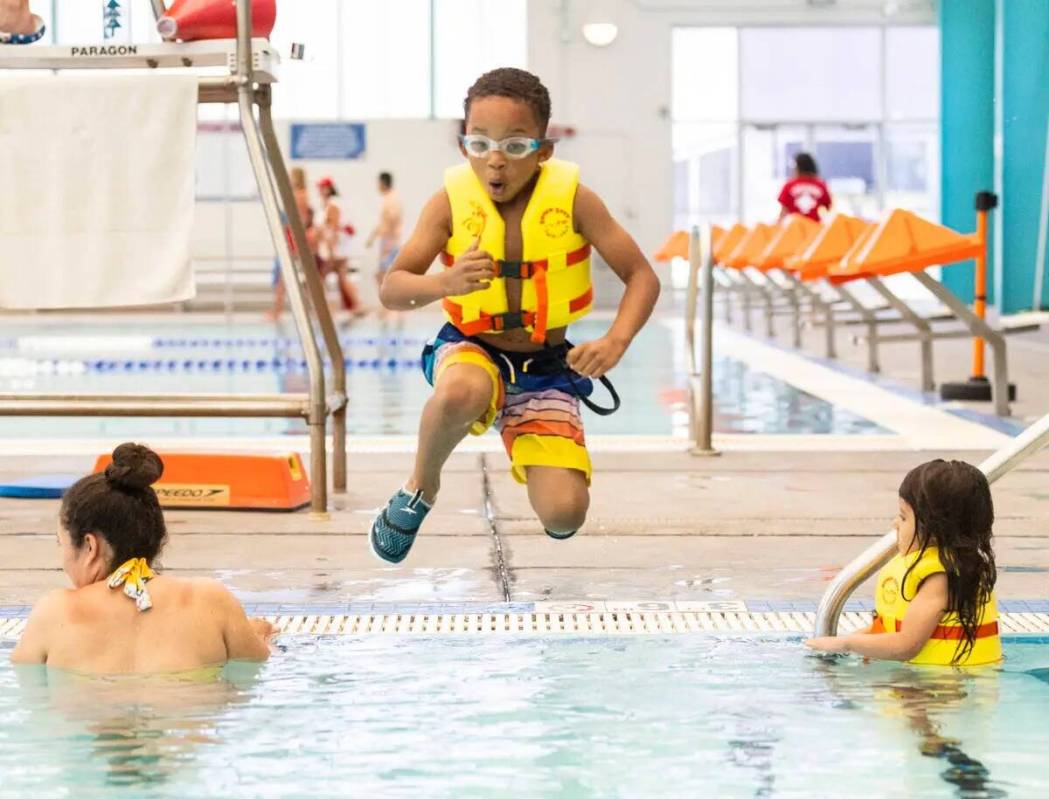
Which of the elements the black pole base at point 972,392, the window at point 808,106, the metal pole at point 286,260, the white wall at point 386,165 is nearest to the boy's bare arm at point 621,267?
the metal pole at point 286,260

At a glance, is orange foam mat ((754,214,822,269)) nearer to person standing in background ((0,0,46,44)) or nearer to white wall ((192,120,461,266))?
person standing in background ((0,0,46,44))

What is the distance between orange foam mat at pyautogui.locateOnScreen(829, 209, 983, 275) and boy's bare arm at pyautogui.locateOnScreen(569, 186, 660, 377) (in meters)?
6.23

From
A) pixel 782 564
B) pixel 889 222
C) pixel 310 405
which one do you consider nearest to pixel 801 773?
pixel 782 564

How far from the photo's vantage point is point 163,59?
6551 millimetres

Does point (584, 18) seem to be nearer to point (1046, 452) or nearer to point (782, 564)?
point (1046, 452)

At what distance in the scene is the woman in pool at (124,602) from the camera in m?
3.60

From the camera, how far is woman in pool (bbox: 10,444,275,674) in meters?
3.60

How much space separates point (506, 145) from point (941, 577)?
1.47 metres

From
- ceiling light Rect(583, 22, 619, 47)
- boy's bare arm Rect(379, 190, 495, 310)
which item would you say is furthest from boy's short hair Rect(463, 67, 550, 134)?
ceiling light Rect(583, 22, 619, 47)

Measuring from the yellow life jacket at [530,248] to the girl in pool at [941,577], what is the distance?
3.52 feet

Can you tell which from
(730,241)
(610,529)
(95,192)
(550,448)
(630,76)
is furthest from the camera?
(630,76)

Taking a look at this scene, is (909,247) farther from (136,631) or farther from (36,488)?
(136,631)

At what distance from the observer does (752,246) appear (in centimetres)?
1688

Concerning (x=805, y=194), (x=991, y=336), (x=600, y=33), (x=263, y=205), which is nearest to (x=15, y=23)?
(x=263, y=205)
